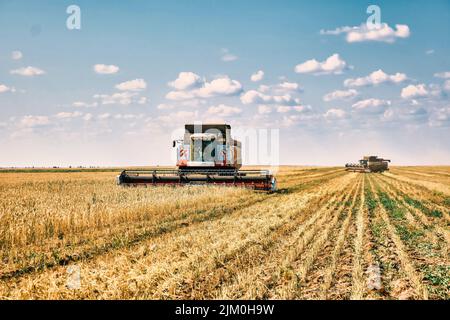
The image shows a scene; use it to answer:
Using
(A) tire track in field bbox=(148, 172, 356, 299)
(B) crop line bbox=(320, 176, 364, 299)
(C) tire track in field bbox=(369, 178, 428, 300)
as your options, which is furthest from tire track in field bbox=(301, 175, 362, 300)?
(C) tire track in field bbox=(369, 178, 428, 300)

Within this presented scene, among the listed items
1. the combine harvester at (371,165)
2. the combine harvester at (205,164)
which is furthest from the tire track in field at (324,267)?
the combine harvester at (371,165)

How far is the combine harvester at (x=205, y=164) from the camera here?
68.5 feet

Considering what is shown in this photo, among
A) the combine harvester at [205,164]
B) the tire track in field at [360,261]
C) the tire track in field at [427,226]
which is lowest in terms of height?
the tire track in field at [427,226]

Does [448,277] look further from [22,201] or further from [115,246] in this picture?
[22,201]

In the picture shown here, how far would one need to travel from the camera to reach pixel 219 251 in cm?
782

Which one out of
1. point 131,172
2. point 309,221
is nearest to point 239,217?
point 309,221

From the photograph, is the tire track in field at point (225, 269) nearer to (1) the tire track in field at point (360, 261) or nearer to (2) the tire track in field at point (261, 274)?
(2) the tire track in field at point (261, 274)

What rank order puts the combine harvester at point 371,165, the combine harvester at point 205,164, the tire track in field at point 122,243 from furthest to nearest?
1. the combine harvester at point 371,165
2. the combine harvester at point 205,164
3. the tire track in field at point 122,243

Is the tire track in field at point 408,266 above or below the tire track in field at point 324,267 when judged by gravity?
below

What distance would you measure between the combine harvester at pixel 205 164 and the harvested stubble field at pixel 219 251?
601 centimetres

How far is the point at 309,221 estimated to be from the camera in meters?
11.8

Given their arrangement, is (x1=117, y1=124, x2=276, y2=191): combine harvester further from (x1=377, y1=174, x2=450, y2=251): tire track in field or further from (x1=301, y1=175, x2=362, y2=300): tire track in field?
(x1=301, y1=175, x2=362, y2=300): tire track in field

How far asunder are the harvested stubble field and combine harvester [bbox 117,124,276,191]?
6012 millimetres

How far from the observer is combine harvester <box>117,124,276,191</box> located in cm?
2089
